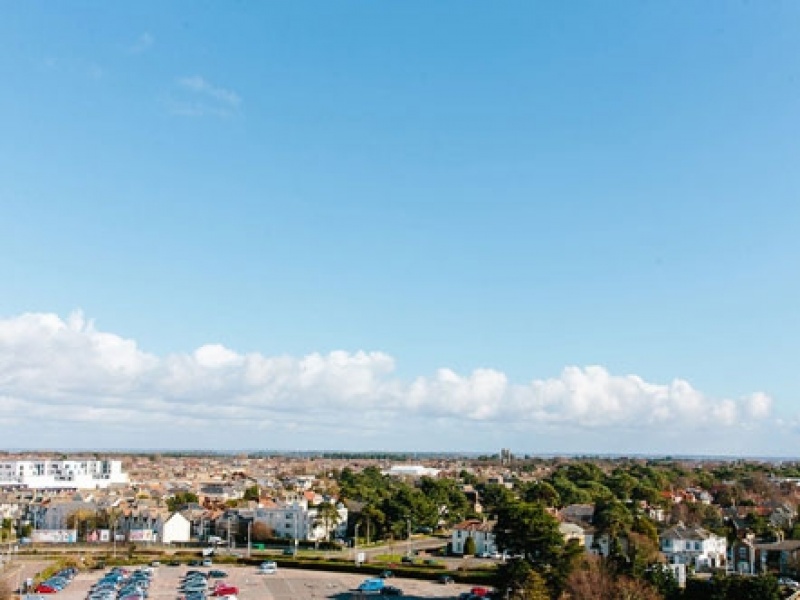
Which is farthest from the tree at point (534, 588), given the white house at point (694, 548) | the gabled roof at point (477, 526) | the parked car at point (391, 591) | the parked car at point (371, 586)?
the gabled roof at point (477, 526)

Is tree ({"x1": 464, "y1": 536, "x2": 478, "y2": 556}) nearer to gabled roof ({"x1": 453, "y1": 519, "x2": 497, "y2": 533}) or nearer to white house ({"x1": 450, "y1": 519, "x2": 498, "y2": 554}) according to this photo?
white house ({"x1": 450, "y1": 519, "x2": 498, "y2": 554})

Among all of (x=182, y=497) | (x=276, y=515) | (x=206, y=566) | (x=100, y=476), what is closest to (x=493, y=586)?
(x=206, y=566)

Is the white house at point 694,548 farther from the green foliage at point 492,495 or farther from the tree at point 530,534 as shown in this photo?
the green foliage at point 492,495

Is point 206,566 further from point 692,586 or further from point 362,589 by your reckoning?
point 692,586

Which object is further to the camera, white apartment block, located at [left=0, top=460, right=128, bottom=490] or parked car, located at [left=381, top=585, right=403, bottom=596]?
white apartment block, located at [left=0, top=460, right=128, bottom=490]

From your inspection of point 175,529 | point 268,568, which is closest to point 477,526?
point 268,568

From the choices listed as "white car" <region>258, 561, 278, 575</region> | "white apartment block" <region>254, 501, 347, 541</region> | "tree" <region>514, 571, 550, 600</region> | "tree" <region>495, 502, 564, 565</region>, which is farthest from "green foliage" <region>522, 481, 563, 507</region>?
"tree" <region>514, 571, 550, 600</region>
